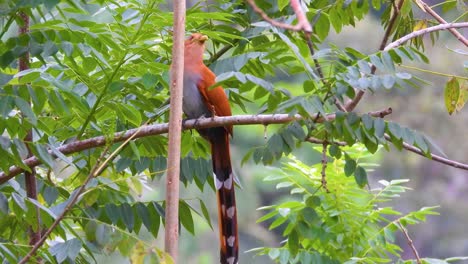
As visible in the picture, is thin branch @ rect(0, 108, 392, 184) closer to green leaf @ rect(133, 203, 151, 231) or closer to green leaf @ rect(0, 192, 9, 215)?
green leaf @ rect(0, 192, 9, 215)

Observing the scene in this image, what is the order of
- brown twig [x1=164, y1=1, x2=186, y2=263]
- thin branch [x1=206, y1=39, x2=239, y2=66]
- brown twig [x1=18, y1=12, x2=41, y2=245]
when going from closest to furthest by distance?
brown twig [x1=164, y1=1, x2=186, y2=263], brown twig [x1=18, y1=12, x2=41, y2=245], thin branch [x1=206, y1=39, x2=239, y2=66]

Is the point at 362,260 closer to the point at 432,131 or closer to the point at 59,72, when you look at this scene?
the point at 59,72

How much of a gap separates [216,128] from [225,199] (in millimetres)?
317

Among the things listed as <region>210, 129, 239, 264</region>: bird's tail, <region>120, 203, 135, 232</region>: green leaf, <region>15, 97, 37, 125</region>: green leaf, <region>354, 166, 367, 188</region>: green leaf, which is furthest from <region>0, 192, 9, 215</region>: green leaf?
<region>354, 166, 367, 188</region>: green leaf

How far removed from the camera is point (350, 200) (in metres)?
2.58

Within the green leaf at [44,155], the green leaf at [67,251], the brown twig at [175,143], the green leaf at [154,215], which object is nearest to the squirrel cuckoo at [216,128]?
the green leaf at [154,215]

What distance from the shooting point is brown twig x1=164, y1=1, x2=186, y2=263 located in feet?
4.44

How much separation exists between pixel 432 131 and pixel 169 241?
27.7 feet

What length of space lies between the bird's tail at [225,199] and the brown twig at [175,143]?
71cm

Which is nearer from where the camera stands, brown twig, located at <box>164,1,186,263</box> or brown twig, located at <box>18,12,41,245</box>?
brown twig, located at <box>164,1,186,263</box>

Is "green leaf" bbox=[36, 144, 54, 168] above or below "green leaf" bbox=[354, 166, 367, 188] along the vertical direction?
above

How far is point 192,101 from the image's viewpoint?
2666mm

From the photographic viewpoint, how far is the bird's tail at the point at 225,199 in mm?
2097

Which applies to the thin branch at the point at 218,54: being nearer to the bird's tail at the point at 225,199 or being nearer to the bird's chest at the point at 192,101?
the bird's chest at the point at 192,101
